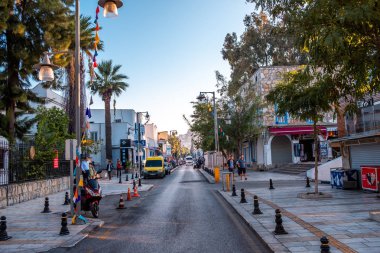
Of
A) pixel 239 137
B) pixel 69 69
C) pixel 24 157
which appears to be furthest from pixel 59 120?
pixel 239 137

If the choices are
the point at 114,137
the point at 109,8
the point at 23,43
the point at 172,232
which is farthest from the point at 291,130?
the point at 109,8

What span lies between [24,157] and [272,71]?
28918 mm

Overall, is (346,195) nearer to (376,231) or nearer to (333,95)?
(333,95)

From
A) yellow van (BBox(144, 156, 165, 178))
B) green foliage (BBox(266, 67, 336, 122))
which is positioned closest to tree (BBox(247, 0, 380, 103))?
green foliage (BBox(266, 67, 336, 122))

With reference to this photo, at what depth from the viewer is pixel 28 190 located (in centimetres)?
1856

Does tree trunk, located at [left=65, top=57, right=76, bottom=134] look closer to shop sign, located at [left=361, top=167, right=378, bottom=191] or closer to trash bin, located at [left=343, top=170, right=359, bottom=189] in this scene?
trash bin, located at [left=343, top=170, right=359, bottom=189]

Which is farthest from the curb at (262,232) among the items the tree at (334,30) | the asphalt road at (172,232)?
the tree at (334,30)

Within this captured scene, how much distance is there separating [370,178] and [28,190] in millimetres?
15854

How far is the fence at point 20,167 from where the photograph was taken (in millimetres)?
16844

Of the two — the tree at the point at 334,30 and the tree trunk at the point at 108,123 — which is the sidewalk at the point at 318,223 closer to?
the tree at the point at 334,30

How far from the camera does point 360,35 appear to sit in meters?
9.53

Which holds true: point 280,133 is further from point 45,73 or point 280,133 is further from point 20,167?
point 45,73

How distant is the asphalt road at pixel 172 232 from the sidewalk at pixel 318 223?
425 mm

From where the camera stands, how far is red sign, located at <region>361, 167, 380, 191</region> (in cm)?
1661
